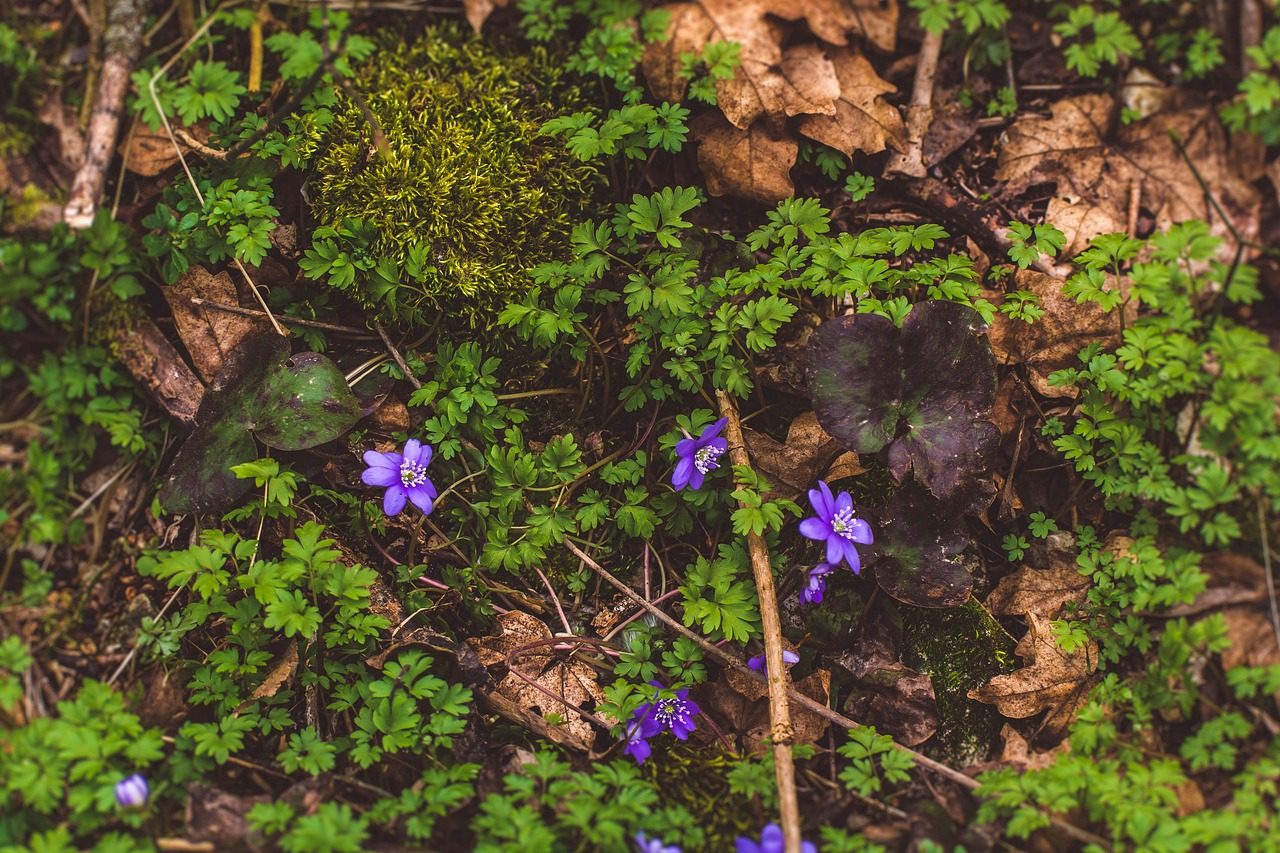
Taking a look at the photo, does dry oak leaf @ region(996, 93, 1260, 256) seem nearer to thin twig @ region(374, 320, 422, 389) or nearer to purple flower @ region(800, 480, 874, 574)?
purple flower @ region(800, 480, 874, 574)

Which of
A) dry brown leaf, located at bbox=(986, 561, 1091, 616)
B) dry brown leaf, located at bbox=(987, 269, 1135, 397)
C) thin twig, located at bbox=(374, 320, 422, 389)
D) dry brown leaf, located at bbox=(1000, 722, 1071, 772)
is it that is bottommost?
dry brown leaf, located at bbox=(1000, 722, 1071, 772)

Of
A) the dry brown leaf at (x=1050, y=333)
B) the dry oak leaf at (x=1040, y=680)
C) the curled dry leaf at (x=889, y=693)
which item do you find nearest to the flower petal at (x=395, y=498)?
the curled dry leaf at (x=889, y=693)

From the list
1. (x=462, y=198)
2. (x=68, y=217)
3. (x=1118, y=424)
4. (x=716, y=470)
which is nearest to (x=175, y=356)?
(x=68, y=217)

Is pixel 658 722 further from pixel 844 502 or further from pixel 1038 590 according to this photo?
pixel 1038 590

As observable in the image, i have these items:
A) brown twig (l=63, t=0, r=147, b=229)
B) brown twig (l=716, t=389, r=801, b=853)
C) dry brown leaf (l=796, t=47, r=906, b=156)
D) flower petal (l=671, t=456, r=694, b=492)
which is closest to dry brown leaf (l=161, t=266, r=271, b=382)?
brown twig (l=63, t=0, r=147, b=229)

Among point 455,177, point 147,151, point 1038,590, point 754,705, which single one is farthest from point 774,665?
point 147,151

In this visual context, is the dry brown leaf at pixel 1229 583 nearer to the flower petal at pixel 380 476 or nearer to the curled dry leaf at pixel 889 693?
the curled dry leaf at pixel 889 693
